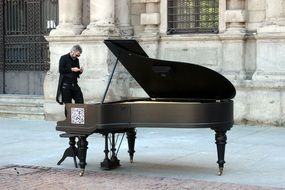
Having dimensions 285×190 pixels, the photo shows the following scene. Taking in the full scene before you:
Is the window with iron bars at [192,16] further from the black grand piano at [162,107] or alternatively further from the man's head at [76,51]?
the black grand piano at [162,107]

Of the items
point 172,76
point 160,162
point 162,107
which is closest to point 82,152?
point 162,107

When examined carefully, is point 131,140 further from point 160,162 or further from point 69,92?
point 69,92

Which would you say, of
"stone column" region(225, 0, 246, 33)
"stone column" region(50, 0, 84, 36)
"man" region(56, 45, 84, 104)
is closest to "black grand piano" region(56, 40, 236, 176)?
"man" region(56, 45, 84, 104)

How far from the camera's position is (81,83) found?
16.1 m

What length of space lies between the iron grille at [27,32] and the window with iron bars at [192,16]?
3685 mm

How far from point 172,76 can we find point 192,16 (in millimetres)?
7639

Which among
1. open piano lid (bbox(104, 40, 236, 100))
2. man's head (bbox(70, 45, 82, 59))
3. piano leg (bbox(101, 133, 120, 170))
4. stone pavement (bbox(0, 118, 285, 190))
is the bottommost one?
stone pavement (bbox(0, 118, 285, 190))

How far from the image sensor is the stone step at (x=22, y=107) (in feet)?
55.6

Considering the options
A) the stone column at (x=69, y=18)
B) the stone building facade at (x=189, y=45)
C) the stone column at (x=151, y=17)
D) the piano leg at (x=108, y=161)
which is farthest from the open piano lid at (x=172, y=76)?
the stone column at (x=69, y=18)

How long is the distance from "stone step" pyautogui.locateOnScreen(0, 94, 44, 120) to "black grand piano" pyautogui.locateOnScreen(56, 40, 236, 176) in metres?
7.73

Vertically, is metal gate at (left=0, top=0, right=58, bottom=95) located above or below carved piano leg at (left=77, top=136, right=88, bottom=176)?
above

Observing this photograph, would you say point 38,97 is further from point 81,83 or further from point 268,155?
point 268,155

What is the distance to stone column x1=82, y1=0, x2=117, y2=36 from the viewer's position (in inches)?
634

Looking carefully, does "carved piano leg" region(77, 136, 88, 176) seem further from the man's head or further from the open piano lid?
the man's head
